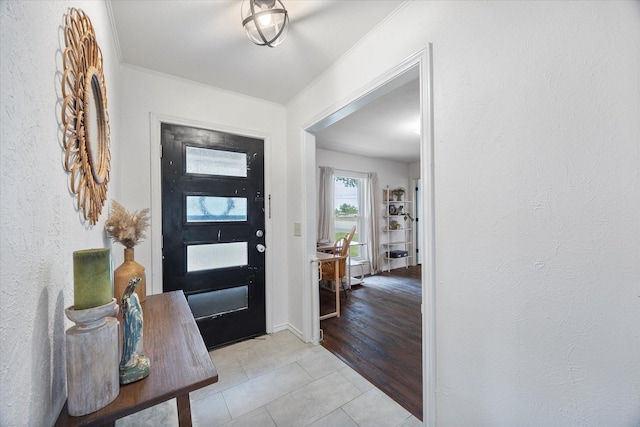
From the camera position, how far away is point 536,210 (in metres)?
0.95

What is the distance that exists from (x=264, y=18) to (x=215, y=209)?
1546mm

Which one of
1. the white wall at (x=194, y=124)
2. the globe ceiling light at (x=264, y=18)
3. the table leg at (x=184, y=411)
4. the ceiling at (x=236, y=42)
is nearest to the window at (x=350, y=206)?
the white wall at (x=194, y=124)

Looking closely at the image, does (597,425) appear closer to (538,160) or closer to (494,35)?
(538,160)

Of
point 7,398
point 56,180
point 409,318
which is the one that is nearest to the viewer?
point 7,398

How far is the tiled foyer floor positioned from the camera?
151 cm

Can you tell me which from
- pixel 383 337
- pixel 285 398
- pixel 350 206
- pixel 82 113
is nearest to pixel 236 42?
pixel 82 113

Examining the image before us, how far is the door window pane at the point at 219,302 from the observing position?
2246 millimetres

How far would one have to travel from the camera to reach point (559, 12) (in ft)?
2.93

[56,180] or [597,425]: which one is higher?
[56,180]

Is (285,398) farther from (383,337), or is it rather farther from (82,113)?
(82,113)

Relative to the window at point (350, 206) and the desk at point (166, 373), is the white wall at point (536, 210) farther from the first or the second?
the window at point (350, 206)

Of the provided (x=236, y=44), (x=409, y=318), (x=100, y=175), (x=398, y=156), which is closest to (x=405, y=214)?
(x=398, y=156)

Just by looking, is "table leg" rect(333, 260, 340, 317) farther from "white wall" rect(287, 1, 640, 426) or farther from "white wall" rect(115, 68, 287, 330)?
"white wall" rect(287, 1, 640, 426)

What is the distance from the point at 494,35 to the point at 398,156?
168 inches
